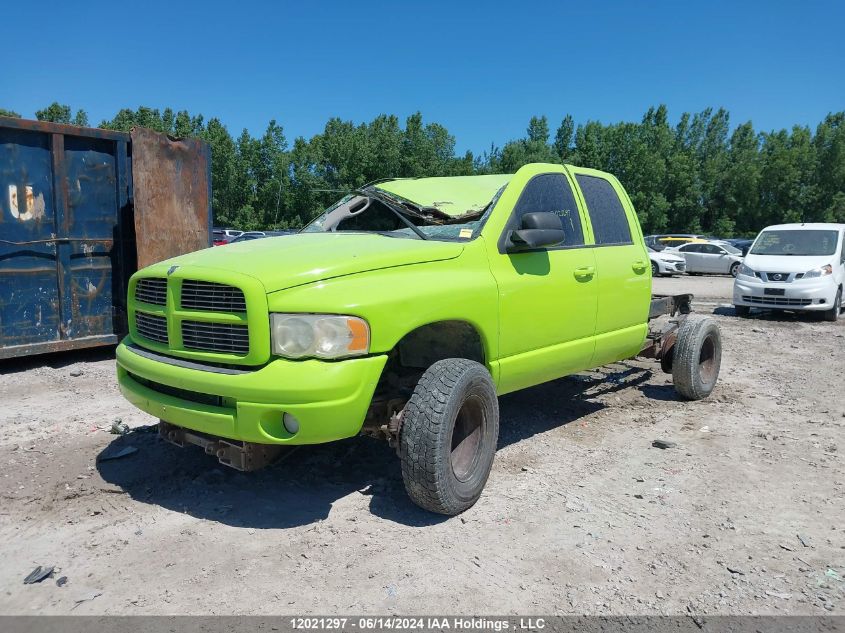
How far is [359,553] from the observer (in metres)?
3.29

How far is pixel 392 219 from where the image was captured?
462 cm

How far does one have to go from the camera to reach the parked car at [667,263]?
26.0 m

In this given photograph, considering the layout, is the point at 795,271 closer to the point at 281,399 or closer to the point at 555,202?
the point at 555,202

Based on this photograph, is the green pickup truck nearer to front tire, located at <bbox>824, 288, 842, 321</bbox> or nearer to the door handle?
the door handle

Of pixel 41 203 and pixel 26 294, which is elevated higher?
pixel 41 203

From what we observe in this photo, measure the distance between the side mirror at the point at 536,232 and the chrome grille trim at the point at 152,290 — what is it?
207cm

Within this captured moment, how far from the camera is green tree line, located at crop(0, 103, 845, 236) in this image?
55844 mm

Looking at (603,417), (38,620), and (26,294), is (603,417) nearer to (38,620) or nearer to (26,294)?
(38,620)

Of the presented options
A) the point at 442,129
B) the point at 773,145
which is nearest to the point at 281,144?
the point at 442,129

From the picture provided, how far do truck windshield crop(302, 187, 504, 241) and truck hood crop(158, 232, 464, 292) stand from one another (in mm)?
244

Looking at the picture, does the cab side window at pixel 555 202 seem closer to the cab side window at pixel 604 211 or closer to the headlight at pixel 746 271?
the cab side window at pixel 604 211

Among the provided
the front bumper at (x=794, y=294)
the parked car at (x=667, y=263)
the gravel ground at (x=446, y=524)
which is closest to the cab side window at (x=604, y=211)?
the gravel ground at (x=446, y=524)

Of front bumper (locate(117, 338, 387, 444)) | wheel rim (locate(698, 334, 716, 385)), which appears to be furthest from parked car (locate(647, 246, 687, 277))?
front bumper (locate(117, 338, 387, 444))

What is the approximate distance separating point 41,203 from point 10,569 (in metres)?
5.06
